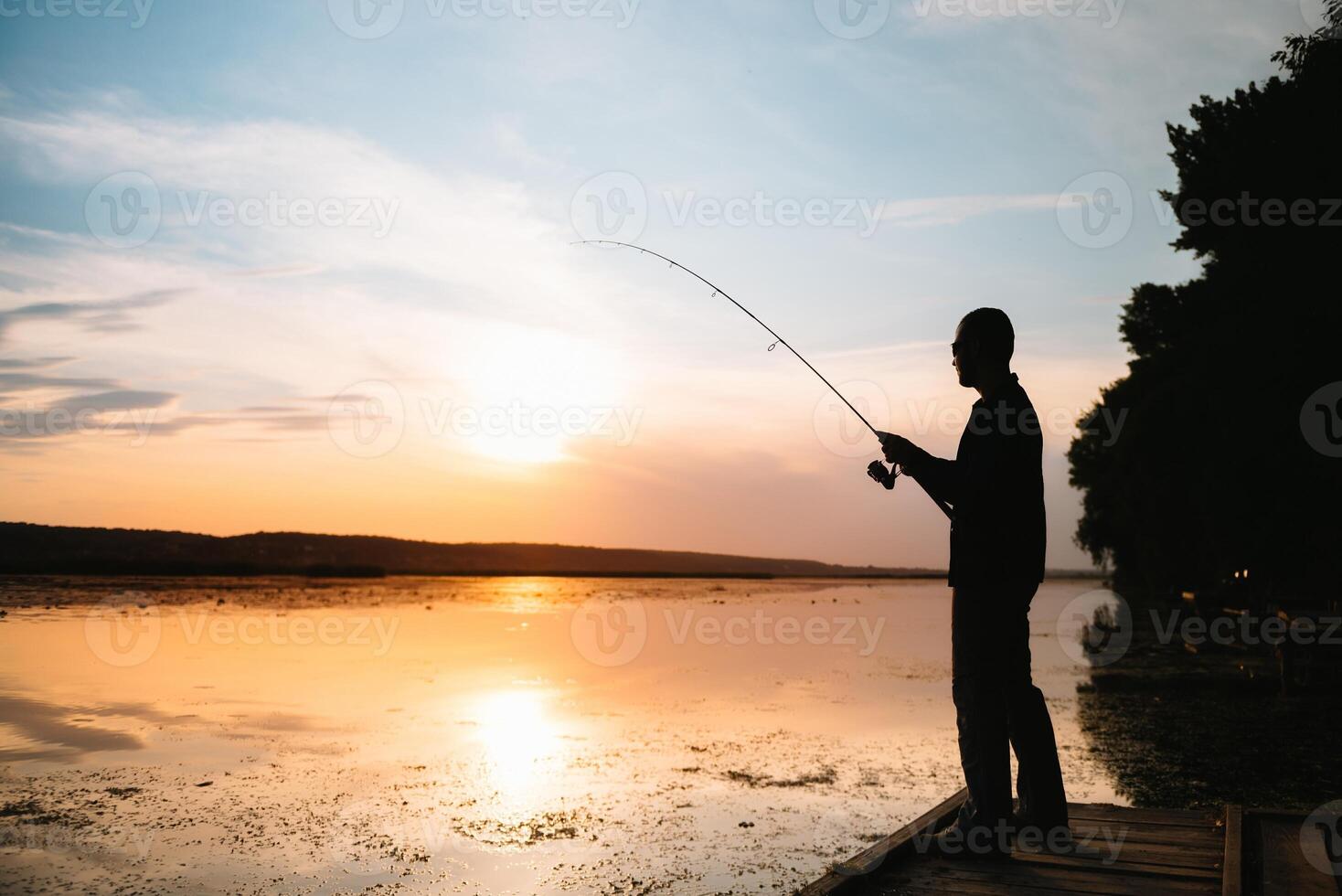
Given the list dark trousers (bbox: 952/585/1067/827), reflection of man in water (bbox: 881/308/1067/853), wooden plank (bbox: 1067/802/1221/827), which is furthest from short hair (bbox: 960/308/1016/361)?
wooden plank (bbox: 1067/802/1221/827)

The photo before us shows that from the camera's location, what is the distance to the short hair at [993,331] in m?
4.93

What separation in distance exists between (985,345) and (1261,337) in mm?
16515

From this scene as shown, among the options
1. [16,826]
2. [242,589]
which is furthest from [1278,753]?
[242,589]

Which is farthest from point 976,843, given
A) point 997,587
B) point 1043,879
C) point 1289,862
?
point 1289,862

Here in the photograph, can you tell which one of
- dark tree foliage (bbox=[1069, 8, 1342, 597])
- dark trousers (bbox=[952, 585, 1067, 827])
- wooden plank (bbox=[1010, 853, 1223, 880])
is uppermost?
dark tree foliage (bbox=[1069, 8, 1342, 597])

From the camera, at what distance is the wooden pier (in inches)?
180

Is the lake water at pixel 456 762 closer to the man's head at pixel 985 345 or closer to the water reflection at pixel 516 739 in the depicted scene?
the water reflection at pixel 516 739

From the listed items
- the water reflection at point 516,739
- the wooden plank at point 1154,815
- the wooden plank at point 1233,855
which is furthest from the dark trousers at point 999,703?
the water reflection at point 516,739

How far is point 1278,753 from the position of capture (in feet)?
36.5

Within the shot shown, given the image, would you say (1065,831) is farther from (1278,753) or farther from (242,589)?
(242,589)

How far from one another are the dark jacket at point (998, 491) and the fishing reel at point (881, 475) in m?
0.31

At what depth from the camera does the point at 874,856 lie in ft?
16.6

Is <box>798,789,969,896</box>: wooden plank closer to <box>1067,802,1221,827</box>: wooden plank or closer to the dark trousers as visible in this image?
the dark trousers

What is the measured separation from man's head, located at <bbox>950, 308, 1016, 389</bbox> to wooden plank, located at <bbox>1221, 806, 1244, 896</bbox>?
2.42 metres
